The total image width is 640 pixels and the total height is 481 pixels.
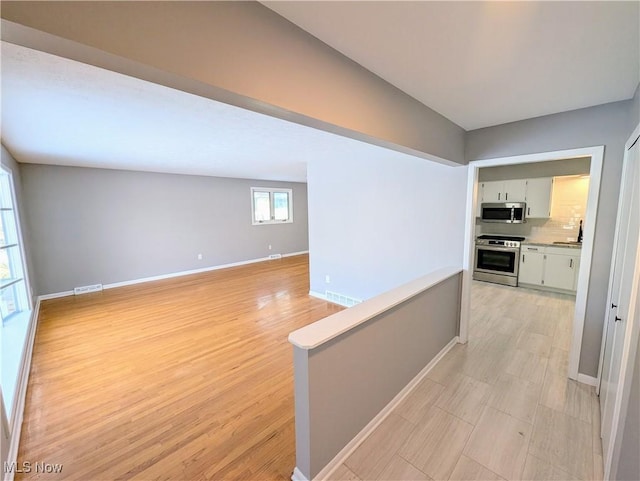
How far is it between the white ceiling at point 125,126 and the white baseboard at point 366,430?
8.62 ft

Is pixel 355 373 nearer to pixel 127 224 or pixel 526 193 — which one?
pixel 526 193

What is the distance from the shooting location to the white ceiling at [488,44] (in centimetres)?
112

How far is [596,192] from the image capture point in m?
2.22

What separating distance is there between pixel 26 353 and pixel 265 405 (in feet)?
8.94

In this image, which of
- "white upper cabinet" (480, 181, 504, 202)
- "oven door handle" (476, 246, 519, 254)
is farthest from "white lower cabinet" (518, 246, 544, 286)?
"white upper cabinet" (480, 181, 504, 202)

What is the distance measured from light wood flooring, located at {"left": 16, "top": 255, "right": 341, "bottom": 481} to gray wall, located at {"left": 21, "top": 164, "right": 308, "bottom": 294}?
964 mm

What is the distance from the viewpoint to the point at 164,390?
7.90ft

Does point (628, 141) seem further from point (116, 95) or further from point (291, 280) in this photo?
point (291, 280)

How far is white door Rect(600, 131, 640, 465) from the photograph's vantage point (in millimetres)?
1500

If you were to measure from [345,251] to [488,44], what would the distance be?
336 centimetres

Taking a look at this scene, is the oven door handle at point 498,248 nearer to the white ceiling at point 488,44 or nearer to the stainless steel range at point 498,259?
the stainless steel range at point 498,259

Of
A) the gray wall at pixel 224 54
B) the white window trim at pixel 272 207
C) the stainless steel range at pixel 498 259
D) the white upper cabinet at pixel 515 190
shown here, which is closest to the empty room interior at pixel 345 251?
the gray wall at pixel 224 54

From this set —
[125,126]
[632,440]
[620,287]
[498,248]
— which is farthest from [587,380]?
[125,126]

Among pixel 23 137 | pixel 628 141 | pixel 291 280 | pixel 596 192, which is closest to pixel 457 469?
pixel 596 192
